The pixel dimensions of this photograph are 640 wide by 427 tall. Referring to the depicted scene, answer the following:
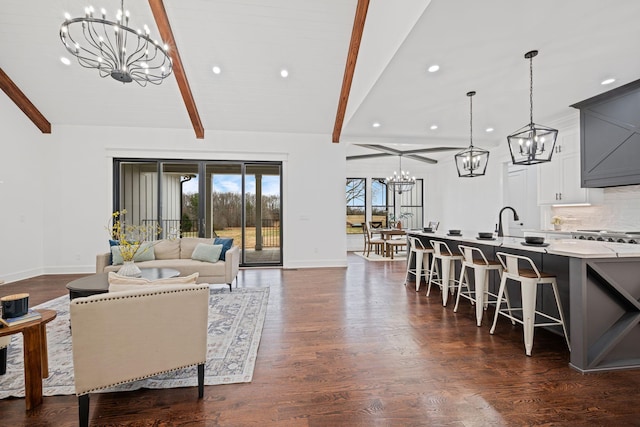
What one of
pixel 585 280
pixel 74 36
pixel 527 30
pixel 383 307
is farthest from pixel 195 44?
pixel 585 280

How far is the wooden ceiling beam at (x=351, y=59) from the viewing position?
13.5ft

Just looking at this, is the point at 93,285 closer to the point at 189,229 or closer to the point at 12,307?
the point at 12,307

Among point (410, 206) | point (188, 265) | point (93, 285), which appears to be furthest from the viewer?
point (410, 206)

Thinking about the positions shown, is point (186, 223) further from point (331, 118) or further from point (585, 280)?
point (585, 280)

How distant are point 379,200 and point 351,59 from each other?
5.99m

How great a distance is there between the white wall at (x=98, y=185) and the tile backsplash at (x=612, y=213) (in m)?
4.51

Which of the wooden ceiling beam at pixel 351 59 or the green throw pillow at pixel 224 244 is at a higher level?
the wooden ceiling beam at pixel 351 59

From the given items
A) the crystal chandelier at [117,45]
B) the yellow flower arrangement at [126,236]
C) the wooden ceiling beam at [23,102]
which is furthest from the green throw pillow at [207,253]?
the wooden ceiling beam at [23,102]

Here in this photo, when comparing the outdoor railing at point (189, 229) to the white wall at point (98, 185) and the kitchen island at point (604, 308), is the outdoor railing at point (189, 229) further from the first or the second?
the kitchen island at point (604, 308)

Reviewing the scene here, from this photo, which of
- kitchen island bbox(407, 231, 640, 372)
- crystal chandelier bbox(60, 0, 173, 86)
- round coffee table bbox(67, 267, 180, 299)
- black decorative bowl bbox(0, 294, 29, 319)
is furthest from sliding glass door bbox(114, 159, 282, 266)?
kitchen island bbox(407, 231, 640, 372)

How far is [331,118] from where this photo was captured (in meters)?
6.32

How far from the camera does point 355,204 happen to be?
400 inches

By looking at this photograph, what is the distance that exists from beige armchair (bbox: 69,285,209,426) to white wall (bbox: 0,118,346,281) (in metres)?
4.77

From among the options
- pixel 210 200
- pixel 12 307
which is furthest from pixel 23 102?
pixel 12 307
